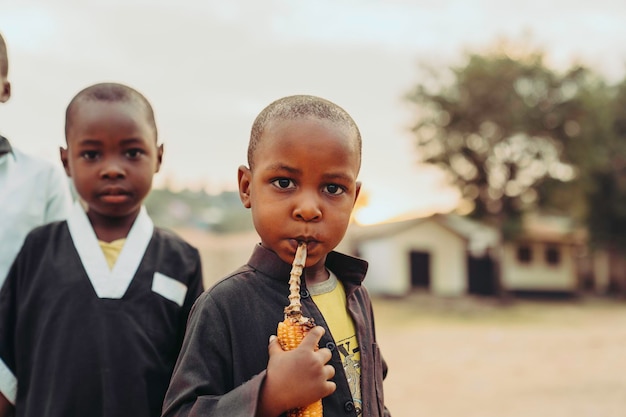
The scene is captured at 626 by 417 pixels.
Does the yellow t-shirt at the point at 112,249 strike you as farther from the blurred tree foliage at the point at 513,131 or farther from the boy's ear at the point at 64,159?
the blurred tree foliage at the point at 513,131

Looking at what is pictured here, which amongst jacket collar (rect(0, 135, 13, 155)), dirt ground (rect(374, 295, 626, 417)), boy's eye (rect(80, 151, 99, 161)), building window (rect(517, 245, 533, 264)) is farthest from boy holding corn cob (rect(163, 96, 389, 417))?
building window (rect(517, 245, 533, 264))

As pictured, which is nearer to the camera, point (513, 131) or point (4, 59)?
point (4, 59)

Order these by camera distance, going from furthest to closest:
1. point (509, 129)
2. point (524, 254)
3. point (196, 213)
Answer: point (524, 254), point (509, 129), point (196, 213)

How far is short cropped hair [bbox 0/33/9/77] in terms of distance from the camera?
266cm

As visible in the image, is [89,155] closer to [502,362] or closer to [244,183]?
[244,183]

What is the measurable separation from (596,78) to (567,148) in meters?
5.25

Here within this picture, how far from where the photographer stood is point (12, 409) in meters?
2.31

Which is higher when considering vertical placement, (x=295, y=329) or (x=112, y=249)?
(x=112, y=249)

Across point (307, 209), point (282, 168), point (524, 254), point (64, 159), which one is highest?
point (64, 159)

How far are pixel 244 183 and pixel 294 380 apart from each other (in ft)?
1.92

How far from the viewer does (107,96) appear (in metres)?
2.42

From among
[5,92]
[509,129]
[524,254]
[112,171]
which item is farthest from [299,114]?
[524,254]

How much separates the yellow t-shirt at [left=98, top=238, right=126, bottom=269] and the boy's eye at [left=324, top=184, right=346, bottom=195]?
3.30ft

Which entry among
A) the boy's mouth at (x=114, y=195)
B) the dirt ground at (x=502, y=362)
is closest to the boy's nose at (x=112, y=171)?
the boy's mouth at (x=114, y=195)
